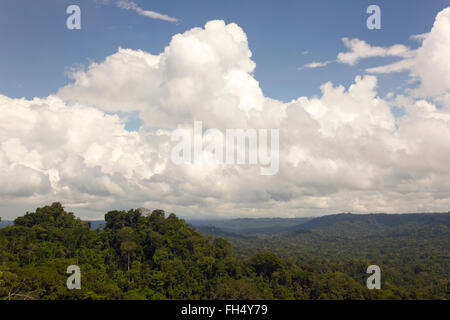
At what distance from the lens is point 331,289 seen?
1951 inches

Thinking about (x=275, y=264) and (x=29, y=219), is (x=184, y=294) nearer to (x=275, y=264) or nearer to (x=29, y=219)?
(x=275, y=264)

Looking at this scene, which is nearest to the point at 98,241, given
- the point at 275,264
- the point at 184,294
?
the point at 184,294
